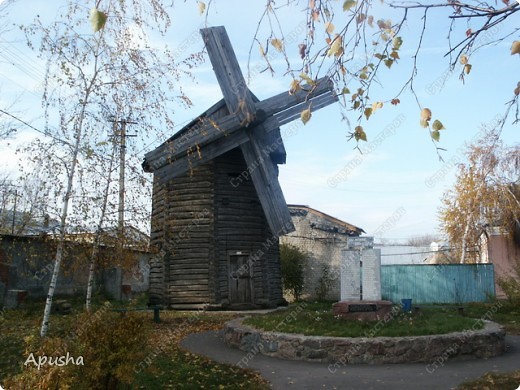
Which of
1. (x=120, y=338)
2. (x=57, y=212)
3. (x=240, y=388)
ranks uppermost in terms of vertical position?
(x=57, y=212)

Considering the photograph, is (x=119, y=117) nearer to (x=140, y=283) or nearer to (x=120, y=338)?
(x=120, y=338)

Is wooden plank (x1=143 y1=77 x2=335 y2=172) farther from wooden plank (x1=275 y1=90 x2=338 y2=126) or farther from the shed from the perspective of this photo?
the shed

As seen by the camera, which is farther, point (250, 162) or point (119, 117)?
point (250, 162)

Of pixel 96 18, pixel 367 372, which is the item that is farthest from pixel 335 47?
pixel 367 372

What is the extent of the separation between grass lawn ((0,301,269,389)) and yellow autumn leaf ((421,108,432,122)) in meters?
4.24

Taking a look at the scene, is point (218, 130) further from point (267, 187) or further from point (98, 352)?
point (98, 352)

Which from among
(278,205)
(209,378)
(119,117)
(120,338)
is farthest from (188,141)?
(120,338)

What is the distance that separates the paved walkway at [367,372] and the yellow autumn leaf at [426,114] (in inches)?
191

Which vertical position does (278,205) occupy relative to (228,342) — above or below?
above

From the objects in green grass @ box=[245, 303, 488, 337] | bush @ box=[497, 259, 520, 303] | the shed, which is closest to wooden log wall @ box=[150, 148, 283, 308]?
green grass @ box=[245, 303, 488, 337]

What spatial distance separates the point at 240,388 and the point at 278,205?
10.9 metres

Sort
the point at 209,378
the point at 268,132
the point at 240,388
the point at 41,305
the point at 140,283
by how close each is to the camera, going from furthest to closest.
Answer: the point at 140,283
the point at 268,132
the point at 41,305
the point at 209,378
the point at 240,388

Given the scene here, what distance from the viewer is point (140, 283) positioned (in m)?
28.5

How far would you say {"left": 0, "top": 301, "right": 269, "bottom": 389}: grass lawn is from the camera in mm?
7617
